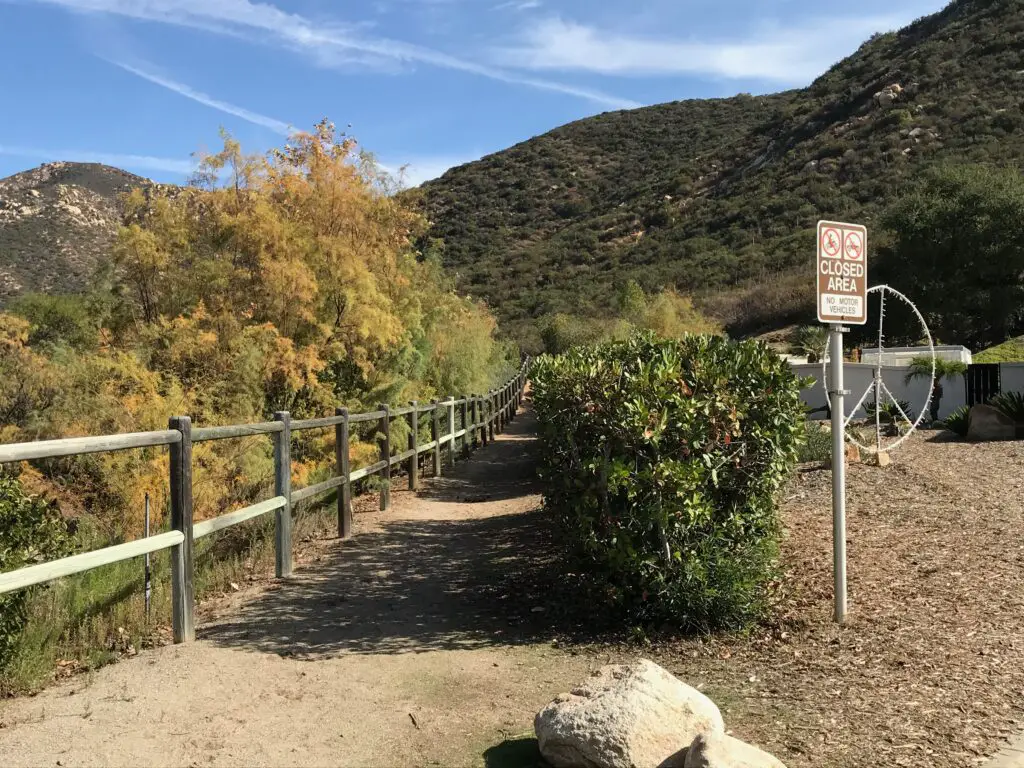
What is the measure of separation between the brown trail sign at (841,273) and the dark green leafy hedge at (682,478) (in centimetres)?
50

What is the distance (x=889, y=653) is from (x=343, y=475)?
5.76 m

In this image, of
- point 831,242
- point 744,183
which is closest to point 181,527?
point 831,242

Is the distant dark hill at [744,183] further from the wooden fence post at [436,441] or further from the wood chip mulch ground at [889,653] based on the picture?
the wood chip mulch ground at [889,653]

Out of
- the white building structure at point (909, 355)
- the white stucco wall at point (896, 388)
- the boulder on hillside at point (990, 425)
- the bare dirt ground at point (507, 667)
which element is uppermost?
the white building structure at point (909, 355)

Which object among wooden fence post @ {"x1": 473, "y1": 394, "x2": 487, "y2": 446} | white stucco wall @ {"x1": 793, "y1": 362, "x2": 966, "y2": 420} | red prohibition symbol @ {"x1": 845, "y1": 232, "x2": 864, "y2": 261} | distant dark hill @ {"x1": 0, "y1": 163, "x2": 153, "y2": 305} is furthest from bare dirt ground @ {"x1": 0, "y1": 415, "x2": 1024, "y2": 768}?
distant dark hill @ {"x1": 0, "y1": 163, "x2": 153, "y2": 305}

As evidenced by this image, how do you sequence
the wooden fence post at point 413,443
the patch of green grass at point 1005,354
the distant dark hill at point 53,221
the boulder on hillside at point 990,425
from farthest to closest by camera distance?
1. the distant dark hill at point 53,221
2. the patch of green grass at point 1005,354
3. the boulder on hillside at point 990,425
4. the wooden fence post at point 413,443

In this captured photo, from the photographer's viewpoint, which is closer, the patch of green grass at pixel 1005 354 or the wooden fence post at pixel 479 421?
the patch of green grass at pixel 1005 354

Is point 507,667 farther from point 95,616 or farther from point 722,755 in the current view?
point 95,616

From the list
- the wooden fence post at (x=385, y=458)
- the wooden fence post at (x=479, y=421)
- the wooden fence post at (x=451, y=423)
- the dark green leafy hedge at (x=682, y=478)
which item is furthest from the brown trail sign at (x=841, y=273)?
the wooden fence post at (x=479, y=421)

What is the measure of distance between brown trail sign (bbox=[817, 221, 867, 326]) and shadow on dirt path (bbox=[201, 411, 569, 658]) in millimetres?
2817

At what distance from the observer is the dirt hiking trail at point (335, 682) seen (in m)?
3.94

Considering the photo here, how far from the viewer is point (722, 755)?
3.22 m

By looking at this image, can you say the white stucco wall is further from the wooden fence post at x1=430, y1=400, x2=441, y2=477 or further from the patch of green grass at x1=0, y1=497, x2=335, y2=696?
the patch of green grass at x1=0, y1=497, x2=335, y2=696

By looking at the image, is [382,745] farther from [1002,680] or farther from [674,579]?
[1002,680]
